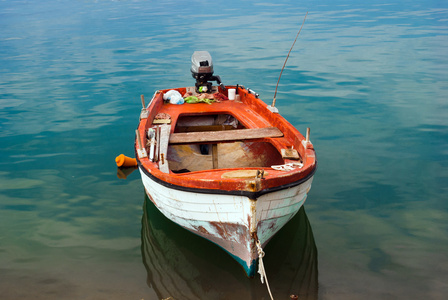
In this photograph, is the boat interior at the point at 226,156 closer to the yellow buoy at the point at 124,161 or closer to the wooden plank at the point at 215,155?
the wooden plank at the point at 215,155

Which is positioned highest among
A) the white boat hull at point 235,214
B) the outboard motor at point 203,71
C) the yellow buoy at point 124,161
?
the outboard motor at point 203,71

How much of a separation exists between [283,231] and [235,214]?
192 cm

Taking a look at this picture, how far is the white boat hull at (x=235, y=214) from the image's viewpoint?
219 inches

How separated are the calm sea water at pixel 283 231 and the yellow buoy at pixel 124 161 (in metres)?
0.34

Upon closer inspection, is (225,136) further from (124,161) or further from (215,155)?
(124,161)

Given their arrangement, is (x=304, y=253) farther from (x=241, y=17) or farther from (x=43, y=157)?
(x=241, y=17)

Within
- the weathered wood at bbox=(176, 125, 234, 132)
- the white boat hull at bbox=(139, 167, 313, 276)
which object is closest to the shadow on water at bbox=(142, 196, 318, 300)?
the white boat hull at bbox=(139, 167, 313, 276)

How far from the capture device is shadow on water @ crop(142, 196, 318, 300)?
5.95 meters

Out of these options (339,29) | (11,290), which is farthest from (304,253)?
(339,29)

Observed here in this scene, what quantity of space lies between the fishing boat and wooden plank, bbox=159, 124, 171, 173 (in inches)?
0.7

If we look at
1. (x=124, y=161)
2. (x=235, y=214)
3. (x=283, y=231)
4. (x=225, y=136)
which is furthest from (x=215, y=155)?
(x=235, y=214)

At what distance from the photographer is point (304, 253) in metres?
6.77

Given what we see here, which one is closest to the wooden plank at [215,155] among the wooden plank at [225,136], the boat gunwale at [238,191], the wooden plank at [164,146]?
the wooden plank at [225,136]

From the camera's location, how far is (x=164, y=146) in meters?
7.71
